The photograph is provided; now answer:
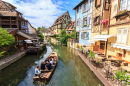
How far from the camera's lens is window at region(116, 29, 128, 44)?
7.10 m

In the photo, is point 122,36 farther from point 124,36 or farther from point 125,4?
point 125,4

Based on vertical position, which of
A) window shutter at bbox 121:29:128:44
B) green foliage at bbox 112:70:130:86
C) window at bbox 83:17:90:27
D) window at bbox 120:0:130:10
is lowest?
green foliage at bbox 112:70:130:86

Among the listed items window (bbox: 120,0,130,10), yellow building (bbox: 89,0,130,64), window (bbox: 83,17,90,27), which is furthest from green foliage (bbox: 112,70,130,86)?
window (bbox: 83,17,90,27)

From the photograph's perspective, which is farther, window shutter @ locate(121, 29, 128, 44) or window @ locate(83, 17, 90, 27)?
window @ locate(83, 17, 90, 27)

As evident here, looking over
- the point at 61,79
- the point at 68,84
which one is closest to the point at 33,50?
the point at 61,79

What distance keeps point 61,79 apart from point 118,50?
22.1 feet

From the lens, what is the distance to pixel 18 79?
7816 mm

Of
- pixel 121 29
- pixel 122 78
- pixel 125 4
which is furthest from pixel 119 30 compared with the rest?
pixel 122 78

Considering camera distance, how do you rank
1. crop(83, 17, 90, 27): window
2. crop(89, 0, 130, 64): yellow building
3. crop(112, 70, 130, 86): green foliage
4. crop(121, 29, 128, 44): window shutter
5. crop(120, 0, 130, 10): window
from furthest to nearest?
1. crop(83, 17, 90, 27): window
2. crop(121, 29, 128, 44): window shutter
3. crop(89, 0, 130, 64): yellow building
4. crop(120, 0, 130, 10): window
5. crop(112, 70, 130, 86): green foliage

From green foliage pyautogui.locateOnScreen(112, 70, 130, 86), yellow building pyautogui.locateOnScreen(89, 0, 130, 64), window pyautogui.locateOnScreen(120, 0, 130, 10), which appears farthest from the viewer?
yellow building pyautogui.locateOnScreen(89, 0, 130, 64)

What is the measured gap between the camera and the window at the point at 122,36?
710 centimetres

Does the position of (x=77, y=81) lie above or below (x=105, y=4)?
below

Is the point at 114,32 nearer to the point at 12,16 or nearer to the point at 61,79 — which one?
the point at 61,79

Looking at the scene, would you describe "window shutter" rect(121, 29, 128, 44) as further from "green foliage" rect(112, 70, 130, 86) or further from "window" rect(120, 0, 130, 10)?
"green foliage" rect(112, 70, 130, 86)
